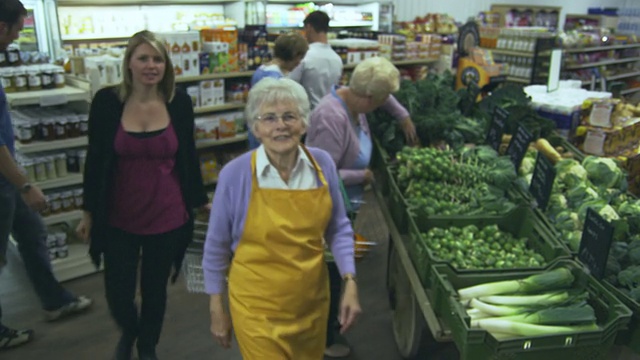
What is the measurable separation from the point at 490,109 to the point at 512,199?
1552 millimetres

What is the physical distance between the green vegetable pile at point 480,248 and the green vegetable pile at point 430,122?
1.09 meters

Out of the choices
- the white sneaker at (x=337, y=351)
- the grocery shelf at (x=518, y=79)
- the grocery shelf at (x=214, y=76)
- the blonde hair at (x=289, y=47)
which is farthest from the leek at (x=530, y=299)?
the grocery shelf at (x=518, y=79)

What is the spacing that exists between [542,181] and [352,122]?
0.99 m

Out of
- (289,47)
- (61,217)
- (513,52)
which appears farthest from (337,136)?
(513,52)

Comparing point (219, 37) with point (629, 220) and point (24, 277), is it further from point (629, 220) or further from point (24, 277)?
point (629, 220)

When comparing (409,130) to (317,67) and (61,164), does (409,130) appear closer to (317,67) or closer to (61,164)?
(317,67)

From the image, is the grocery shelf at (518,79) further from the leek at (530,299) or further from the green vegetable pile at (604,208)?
the leek at (530,299)

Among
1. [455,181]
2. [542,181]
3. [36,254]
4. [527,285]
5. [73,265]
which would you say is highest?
[542,181]

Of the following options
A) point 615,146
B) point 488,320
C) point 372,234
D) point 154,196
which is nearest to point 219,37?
point 372,234

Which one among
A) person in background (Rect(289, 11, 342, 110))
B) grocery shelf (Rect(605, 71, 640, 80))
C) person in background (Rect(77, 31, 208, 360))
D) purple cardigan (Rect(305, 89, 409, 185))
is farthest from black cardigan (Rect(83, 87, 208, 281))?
grocery shelf (Rect(605, 71, 640, 80))

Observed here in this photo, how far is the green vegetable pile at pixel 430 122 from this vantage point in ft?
12.3

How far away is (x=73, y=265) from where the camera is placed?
3992 millimetres

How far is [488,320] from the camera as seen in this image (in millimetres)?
1976

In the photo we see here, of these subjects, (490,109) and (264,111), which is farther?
(490,109)
